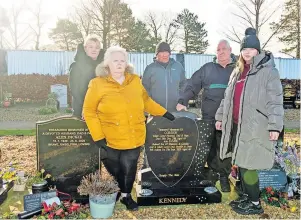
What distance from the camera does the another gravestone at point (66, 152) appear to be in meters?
4.70

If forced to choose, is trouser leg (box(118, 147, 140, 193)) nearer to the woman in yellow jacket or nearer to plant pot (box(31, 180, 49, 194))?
the woman in yellow jacket

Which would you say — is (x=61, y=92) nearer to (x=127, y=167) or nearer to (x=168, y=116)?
(x=168, y=116)

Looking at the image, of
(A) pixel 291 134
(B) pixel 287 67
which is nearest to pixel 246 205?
(A) pixel 291 134

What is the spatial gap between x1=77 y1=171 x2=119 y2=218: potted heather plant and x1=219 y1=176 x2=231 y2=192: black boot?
163 cm

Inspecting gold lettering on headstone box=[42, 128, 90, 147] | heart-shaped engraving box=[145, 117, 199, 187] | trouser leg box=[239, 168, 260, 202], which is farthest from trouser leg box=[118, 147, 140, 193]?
trouser leg box=[239, 168, 260, 202]

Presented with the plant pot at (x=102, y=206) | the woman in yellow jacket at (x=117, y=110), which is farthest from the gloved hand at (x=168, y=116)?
the plant pot at (x=102, y=206)

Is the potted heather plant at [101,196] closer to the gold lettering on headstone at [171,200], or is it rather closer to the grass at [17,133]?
the gold lettering on headstone at [171,200]

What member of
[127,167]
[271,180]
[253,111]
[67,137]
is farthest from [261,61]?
[67,137]

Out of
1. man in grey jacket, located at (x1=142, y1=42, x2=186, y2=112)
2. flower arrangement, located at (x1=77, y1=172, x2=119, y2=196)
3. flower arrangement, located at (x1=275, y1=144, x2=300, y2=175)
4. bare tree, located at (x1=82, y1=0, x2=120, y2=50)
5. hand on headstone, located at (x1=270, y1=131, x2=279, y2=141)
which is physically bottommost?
flower arrangement, located at (x1=77, y1=172, x2=119, y2=196)

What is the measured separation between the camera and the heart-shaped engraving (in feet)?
15.5

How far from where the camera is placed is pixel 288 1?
26031 millimetres

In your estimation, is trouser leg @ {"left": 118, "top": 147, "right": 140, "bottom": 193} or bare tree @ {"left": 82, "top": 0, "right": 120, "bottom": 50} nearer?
trouser leg @ {"left": 118, "top": 147, "right": 140, "bottom": 193}

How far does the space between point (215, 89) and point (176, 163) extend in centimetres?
115

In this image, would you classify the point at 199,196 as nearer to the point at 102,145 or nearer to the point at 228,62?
the point at 102,145
